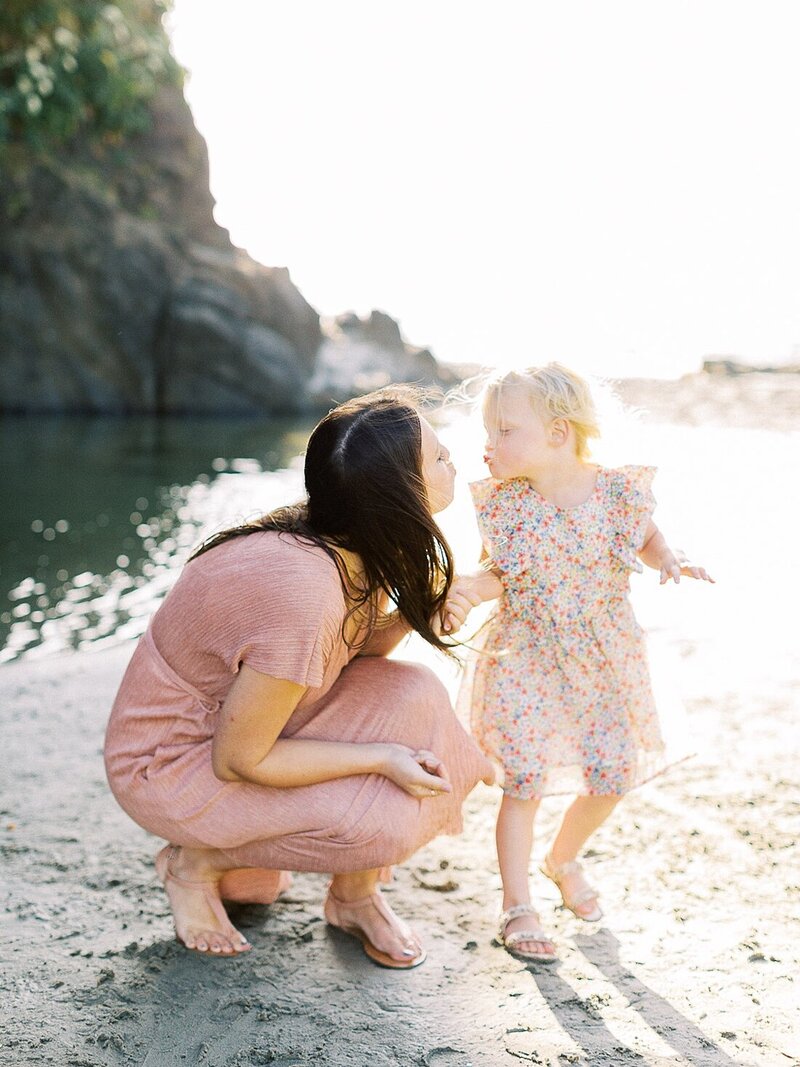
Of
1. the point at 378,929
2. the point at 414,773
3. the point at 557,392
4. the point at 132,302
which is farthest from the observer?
the point at 132,302

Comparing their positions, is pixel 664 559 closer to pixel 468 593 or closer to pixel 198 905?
pixel 468 593

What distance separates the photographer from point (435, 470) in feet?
6.79

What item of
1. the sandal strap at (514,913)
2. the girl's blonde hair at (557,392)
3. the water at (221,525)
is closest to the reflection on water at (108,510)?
the water at (221,525)

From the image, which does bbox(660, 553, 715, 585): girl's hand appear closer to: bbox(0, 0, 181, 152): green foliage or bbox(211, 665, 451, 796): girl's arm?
bbox(211, 665, 451, 796): girl's arm

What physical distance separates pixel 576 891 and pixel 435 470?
102 centimetres

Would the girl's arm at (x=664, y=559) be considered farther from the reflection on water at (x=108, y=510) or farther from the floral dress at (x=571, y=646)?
the reflection on water at (x=108, y=510)

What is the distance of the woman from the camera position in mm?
1896

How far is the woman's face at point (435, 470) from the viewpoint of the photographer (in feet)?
6.70

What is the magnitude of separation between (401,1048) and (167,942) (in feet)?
2.01

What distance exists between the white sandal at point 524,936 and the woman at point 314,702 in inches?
8.5

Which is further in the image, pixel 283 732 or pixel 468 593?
pixel 468 593

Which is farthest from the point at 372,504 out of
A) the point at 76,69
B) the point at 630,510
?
the point at 76,69

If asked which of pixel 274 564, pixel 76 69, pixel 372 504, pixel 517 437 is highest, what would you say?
pixel 76 69

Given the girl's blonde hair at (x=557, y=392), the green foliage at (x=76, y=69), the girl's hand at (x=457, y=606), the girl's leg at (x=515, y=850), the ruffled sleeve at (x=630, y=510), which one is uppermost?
the green foliage at (x=76, y=69)
